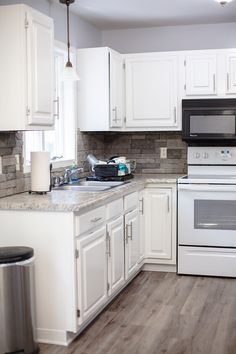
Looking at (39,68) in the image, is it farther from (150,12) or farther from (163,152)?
(163,152)

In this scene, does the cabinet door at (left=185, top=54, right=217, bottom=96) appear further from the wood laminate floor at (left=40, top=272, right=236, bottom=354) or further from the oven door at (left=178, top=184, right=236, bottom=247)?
the wood laminate floor at (left=40, top=272, right=236, bottom=354)

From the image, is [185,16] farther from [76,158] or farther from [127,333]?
[127,333]

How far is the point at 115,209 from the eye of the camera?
156 inches

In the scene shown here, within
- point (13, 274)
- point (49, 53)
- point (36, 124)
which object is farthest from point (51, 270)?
point (49, 53)

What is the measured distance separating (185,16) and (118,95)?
3.09 ft

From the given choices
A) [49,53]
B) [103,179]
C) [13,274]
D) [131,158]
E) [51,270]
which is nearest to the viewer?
[13,274]

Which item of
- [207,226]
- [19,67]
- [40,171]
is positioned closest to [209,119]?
[207,226]

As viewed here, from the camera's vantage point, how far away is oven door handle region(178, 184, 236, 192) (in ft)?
15.1

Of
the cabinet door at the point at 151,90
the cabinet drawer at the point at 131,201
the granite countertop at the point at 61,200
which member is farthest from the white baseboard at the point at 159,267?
the cabinet door at the point at 151,90

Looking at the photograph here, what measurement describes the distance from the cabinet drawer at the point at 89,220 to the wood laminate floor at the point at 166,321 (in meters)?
0.69

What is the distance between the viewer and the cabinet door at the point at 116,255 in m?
3.84

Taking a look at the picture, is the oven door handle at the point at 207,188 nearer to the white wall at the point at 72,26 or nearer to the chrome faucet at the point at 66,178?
the chrome faucet at the point at 66,178

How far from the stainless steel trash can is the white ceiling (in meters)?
2.29

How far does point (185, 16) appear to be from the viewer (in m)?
4.89
